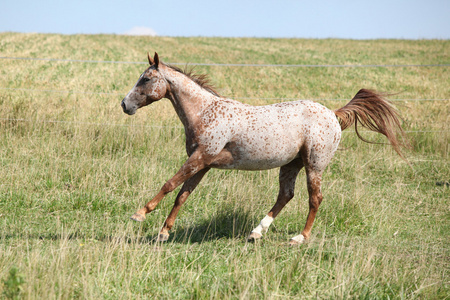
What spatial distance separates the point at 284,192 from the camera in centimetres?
468

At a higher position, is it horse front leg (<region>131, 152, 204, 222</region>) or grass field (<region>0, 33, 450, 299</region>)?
horse front leg (<region>131, 152, 204, 222</region>)

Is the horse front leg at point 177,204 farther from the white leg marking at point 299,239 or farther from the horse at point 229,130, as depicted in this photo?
the white leg marking at point 299,239

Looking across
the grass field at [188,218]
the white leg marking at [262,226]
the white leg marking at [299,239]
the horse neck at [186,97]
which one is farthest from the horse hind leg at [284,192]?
the horse neck at [186,97]

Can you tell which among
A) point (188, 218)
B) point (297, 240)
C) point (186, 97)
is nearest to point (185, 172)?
point (186, 97)

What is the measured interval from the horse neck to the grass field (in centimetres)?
51

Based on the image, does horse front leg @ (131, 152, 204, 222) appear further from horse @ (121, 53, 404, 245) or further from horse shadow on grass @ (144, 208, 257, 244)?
Answer: horse shadow on grass @ (144, 208, 257, 244)

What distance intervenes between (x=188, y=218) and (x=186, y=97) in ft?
5.21

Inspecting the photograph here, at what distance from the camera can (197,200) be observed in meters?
5.52

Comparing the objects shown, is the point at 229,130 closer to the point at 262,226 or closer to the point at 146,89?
the point at 146,89

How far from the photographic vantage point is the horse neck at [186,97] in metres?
4.25

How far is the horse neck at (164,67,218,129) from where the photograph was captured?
4.25 metres

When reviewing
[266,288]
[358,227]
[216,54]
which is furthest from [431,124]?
[216,54]

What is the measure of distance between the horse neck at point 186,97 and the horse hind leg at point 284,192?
121 cm

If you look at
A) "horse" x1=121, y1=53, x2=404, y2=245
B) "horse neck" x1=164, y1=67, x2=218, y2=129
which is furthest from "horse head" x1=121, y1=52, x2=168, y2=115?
"horse neck" x1=164, y1=67, x2=218, y2=129
